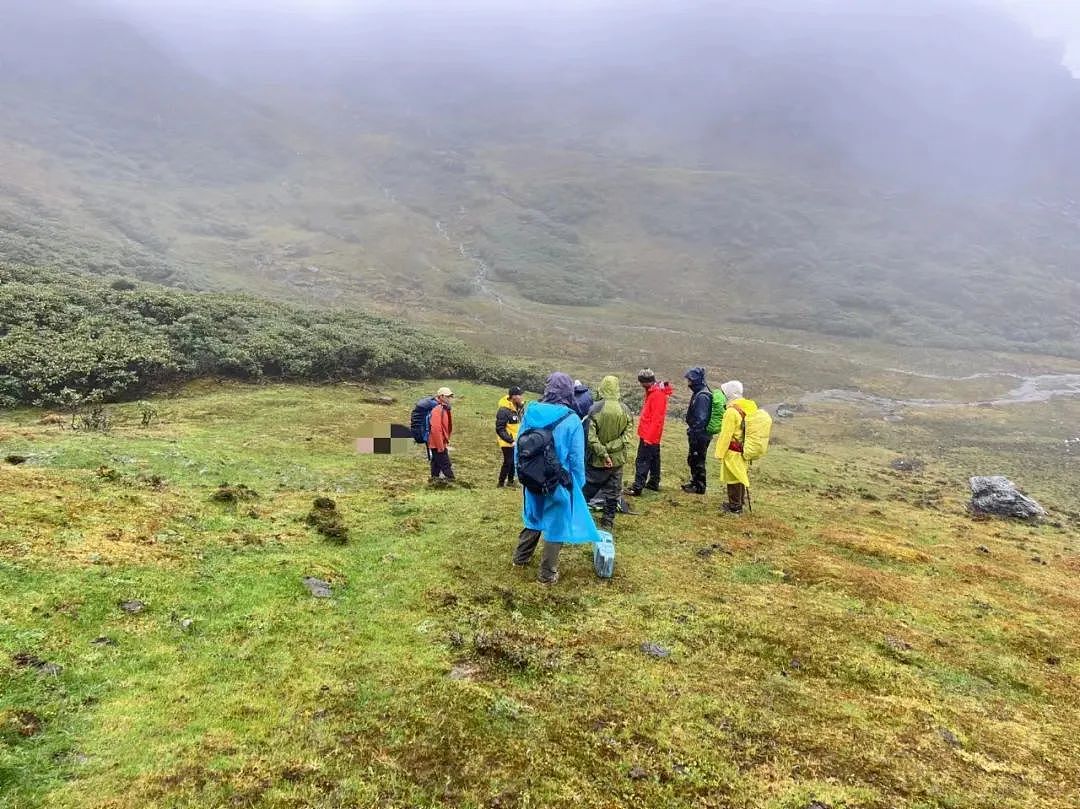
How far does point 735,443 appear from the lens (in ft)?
45.2

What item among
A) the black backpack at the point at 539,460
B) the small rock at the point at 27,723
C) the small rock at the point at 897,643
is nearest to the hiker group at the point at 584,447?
the black backpack at the point at 539,460

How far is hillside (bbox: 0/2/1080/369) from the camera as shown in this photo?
84.4 meters

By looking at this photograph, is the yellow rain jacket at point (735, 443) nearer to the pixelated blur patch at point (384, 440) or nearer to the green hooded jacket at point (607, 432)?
the green hooded jacket at point (607, 432)

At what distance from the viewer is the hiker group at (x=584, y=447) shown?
892 cm

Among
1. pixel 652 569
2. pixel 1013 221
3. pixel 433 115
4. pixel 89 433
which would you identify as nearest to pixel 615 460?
pixel 652 569

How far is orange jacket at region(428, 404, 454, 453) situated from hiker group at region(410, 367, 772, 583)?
0.02 meters

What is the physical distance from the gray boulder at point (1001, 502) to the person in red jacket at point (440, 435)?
662 inches

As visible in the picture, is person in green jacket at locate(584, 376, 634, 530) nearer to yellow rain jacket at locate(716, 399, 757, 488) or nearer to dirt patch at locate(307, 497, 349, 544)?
yellow rain jacket at locate(716, 399, 757, 488)

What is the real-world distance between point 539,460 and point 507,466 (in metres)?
6.46

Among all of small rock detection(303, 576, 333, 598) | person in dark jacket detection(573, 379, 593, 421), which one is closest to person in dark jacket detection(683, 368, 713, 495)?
person in dark jacket detection(573, 379, 593, 421)

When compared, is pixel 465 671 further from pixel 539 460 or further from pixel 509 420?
pixel 509 420

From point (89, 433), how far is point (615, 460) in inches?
462

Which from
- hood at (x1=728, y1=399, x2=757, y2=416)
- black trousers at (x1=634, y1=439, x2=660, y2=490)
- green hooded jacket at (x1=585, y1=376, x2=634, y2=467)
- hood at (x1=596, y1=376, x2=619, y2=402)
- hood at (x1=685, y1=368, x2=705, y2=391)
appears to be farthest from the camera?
black trousers at (x1=634, y1=439, x2=660, y2=490)

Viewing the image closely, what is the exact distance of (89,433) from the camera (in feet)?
45.3
